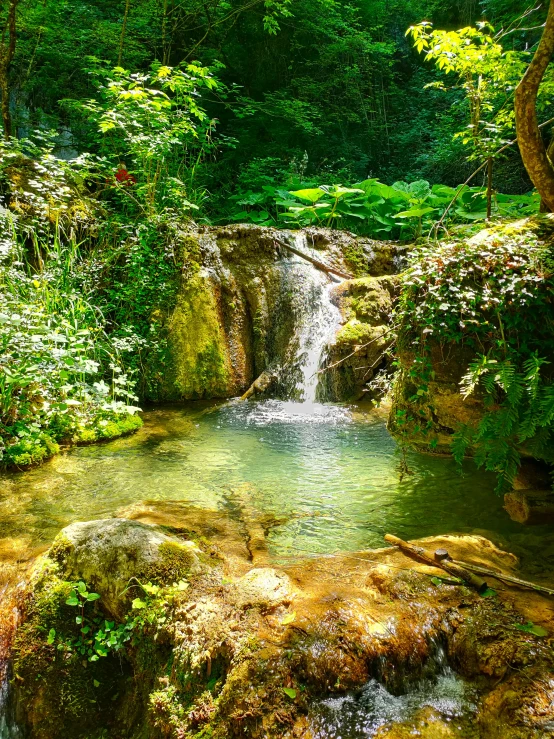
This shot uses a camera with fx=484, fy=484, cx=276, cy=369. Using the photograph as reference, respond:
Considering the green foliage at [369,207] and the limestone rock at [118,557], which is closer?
the limestone rock at [118,557]

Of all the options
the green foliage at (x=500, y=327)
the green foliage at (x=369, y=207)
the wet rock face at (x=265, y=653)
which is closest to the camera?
the wet rock face at (x=265, y=653)

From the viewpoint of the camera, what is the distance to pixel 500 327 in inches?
112

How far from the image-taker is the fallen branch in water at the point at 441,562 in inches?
92.3

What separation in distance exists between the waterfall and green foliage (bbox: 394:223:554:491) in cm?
412

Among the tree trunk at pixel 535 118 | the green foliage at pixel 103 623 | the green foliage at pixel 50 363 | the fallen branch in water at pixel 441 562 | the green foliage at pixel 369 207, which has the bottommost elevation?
the green foliage at pixel 103 623

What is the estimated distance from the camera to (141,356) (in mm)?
7047

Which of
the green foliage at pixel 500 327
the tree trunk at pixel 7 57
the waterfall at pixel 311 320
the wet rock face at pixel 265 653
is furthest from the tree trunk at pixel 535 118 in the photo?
the tree trunk at pixel 7 57

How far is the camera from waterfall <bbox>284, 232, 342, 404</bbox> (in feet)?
24.2

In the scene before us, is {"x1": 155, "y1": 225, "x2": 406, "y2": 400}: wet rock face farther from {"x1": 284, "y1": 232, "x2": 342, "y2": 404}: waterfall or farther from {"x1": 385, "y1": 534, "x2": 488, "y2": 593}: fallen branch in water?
{"x1": 385, "y1": 534, "x2": 488, "y2": 593}: fallen branch in water

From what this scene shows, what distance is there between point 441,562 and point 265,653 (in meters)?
1.10

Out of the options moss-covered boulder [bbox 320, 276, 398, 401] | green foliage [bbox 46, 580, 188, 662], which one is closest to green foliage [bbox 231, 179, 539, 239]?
moss-covered boulder [bbox 320, 276, 398, 401]

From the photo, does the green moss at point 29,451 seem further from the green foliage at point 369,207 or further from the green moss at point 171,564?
the green foliage at point 369,207

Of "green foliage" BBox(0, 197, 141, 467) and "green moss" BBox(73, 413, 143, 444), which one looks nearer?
"green foliage" BBox(0, 197, 141, 467)

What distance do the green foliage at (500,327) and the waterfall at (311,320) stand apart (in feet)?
13.5
